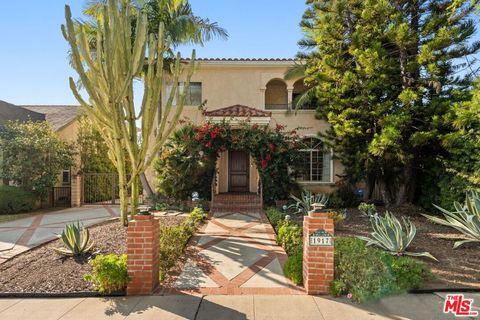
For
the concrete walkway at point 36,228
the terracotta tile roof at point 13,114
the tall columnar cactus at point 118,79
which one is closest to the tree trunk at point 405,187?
the tall columnar cactus at point 118,79

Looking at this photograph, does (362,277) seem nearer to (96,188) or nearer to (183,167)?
(183,167)

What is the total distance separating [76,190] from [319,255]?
1354 centimetres

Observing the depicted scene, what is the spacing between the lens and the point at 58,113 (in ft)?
63.9

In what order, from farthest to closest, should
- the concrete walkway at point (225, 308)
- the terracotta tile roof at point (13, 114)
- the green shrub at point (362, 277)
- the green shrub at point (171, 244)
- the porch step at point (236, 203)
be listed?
1. the terracotta tile roof at point (13, 114)
2. the porch step at point (236, 203)
3. the green shrub at point (171, 244)
4. the green shrub at point (362, 277)
5. the concrete walkway at point (225, 308)

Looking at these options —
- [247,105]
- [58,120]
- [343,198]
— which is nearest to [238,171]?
[247,105]

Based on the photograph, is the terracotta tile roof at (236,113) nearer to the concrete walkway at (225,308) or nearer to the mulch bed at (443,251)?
the mulch bed at (443,251)

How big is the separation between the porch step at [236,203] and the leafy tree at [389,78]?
410 centimetres

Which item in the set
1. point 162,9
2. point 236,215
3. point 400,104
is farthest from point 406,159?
point 162,9

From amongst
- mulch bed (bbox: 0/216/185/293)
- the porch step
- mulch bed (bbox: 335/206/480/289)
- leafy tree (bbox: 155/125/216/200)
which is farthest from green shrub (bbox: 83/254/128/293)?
leafy tree (bbox: 155/125/216/200)

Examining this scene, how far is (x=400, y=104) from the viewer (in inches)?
393

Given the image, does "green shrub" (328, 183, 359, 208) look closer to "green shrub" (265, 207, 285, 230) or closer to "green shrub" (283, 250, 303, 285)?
"green shrub" (265, 207, 285, 230)

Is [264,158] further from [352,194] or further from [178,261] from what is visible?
[178,261]

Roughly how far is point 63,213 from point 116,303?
9.81m

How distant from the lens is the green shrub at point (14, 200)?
12.0 m
